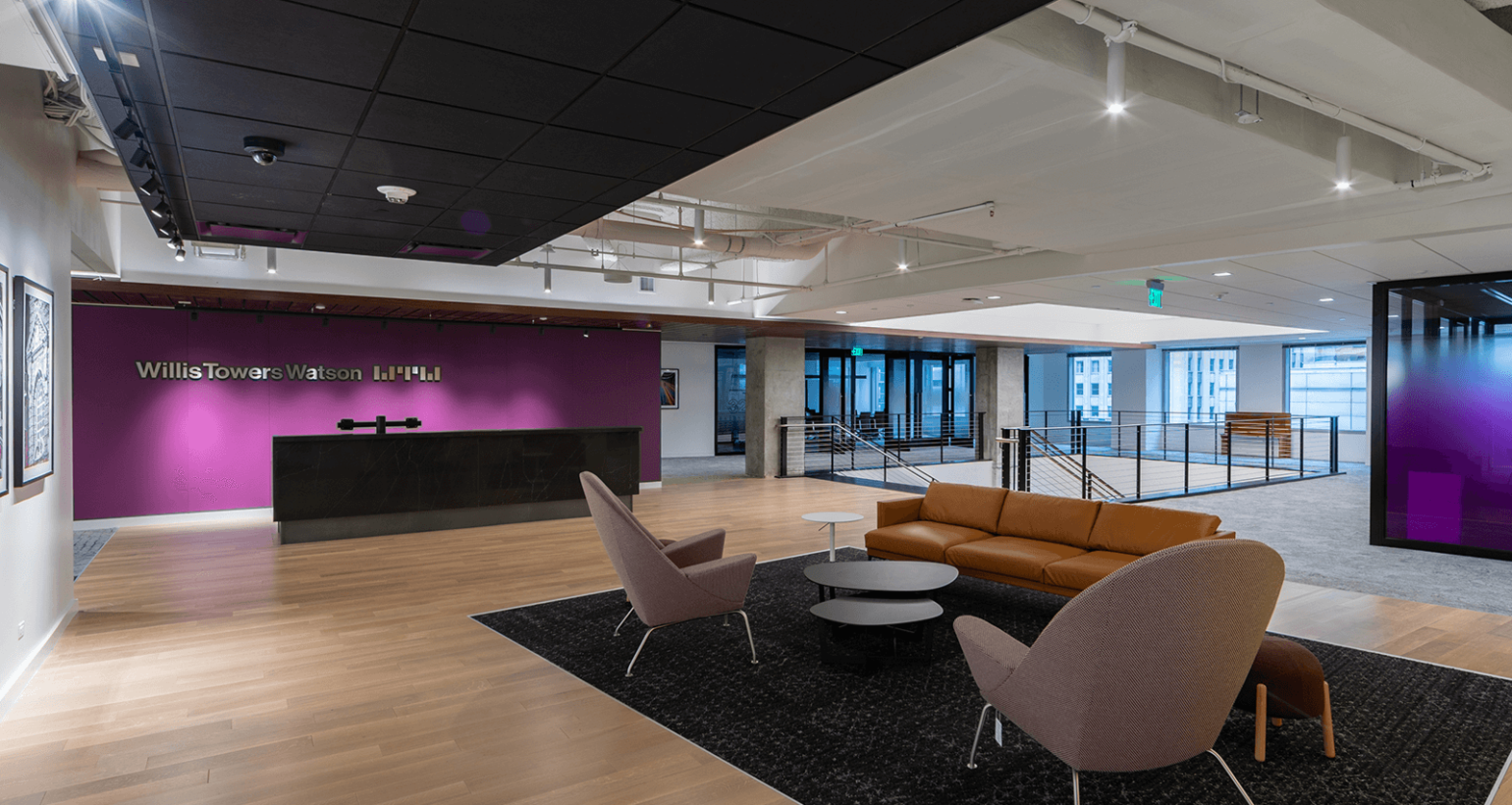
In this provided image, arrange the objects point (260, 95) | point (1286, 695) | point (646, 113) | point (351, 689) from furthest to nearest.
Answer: point (351, 689)
point (1286, 695)
point (646, 113)
point (260, 95)

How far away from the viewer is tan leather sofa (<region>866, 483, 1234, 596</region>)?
4.72 m

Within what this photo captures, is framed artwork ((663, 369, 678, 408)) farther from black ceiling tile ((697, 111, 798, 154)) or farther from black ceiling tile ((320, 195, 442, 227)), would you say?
black ceiling tile ((697, 111, 798, 154))

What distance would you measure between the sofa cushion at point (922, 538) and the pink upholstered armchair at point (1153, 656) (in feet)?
9.18

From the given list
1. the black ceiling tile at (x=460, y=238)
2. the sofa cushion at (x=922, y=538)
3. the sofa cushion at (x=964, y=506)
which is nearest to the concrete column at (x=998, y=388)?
the sofa cushion at (x=964, y=506)

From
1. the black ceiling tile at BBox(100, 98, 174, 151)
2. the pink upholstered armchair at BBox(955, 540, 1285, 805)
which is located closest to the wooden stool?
the pink upholstered armchair at BBox(955, 540, 1285, 805)

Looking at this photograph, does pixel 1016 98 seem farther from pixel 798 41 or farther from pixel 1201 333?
pixel 1201 333

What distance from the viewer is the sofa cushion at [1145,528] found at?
15.3 feet

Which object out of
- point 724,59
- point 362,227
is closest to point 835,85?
point 724,59

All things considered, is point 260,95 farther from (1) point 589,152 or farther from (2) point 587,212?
(2) point 587,212

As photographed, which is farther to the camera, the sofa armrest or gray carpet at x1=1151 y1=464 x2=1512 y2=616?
the sofa armrest

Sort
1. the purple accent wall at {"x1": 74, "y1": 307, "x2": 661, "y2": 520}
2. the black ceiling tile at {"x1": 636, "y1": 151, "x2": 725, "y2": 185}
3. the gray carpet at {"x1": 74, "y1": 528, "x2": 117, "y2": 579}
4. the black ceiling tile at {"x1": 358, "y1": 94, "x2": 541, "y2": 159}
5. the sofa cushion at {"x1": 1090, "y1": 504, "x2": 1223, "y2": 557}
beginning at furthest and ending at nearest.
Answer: the purple accent wall at {"x1": 74, "y1": 307, "x2": 661, "y2": 520} < the gray carpet at {"x1": 74, "y1": 528, "x2": 117, "y2": 579} < the sofa cushion at {"x1": 1090, "y1": 504, "x2": 1223, "y2": 557} < the black ceiling tile at {"x1": 636, "y1": 151, "x2": 725, "y2": 185} < the black ceiling tile at {"x1": 358, "y1": 94, "x2": 541, "y2": 159}

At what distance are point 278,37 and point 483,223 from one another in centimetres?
248

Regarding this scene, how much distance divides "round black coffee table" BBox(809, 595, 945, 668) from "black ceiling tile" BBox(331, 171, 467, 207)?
2970mm

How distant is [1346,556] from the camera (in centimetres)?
711
